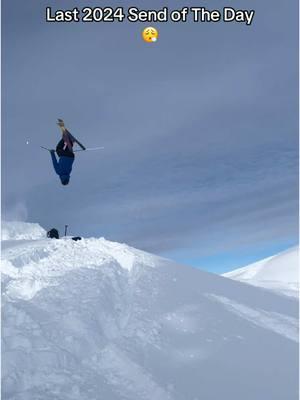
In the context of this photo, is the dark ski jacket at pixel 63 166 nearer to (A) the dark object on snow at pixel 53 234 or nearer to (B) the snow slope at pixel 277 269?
(A) the dark object on snow at pixel 53 234

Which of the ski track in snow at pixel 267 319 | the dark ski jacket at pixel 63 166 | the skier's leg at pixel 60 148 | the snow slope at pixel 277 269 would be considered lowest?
the snow slope at pixel 277 269

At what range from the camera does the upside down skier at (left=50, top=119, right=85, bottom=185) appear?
22156 millimetres

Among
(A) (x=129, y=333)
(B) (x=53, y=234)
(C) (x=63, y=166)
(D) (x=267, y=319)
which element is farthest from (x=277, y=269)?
(A) (x=129, y=333)

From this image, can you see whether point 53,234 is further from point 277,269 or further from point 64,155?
point 277,269

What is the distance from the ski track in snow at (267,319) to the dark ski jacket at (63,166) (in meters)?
9.52

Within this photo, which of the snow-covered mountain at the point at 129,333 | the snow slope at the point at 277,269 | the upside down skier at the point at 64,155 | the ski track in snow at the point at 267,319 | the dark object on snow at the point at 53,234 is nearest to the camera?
the snow-covered mountain at the point at 129,333

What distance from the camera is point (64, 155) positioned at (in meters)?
22.3

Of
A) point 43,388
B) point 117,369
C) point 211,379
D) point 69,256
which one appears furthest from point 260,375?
point 69,256

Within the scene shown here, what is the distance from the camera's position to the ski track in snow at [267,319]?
1944 centimetres

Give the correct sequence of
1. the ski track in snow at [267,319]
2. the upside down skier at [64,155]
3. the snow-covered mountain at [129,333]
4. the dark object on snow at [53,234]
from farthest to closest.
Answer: the dark object on snow at [53,234] → the upside down skier at [64,155] → the ski track in snow at [267,319] → the snow-covered mountain at [129,333]

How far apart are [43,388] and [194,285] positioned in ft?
37.7

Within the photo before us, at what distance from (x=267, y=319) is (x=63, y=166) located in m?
12.6

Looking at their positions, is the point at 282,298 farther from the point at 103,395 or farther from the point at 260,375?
the point at 103,395

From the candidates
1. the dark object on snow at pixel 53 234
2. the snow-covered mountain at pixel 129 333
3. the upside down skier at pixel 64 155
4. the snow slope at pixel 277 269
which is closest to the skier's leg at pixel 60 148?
the upside down skier at pixel 64 155
